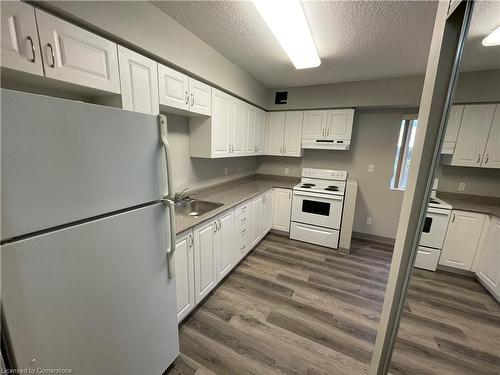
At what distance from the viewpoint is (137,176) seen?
1.02 m

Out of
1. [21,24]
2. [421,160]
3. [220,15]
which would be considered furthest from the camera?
[220,15]

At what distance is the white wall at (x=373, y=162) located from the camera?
128 inches

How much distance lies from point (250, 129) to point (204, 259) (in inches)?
84.1

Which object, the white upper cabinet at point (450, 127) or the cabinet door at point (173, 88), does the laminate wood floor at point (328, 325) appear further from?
the cabinet door at point (173, 88)

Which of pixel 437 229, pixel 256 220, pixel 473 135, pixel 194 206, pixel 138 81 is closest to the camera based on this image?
pixel 473 135

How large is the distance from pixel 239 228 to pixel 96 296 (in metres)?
1.71

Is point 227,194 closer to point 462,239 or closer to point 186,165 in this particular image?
point 186,165

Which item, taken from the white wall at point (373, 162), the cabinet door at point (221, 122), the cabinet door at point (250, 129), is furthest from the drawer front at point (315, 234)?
the cabinet door at point (221, 122)

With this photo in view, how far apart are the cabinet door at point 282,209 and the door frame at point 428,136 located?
2.42 meters

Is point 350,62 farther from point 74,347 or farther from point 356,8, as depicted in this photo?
point 74,347

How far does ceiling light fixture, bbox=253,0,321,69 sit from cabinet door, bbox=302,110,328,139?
1.35 metres

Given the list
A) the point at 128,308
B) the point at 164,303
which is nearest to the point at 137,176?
the point at 128,308

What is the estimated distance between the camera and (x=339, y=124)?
3215 mm

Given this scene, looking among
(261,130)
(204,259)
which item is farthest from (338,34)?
(204,259)
